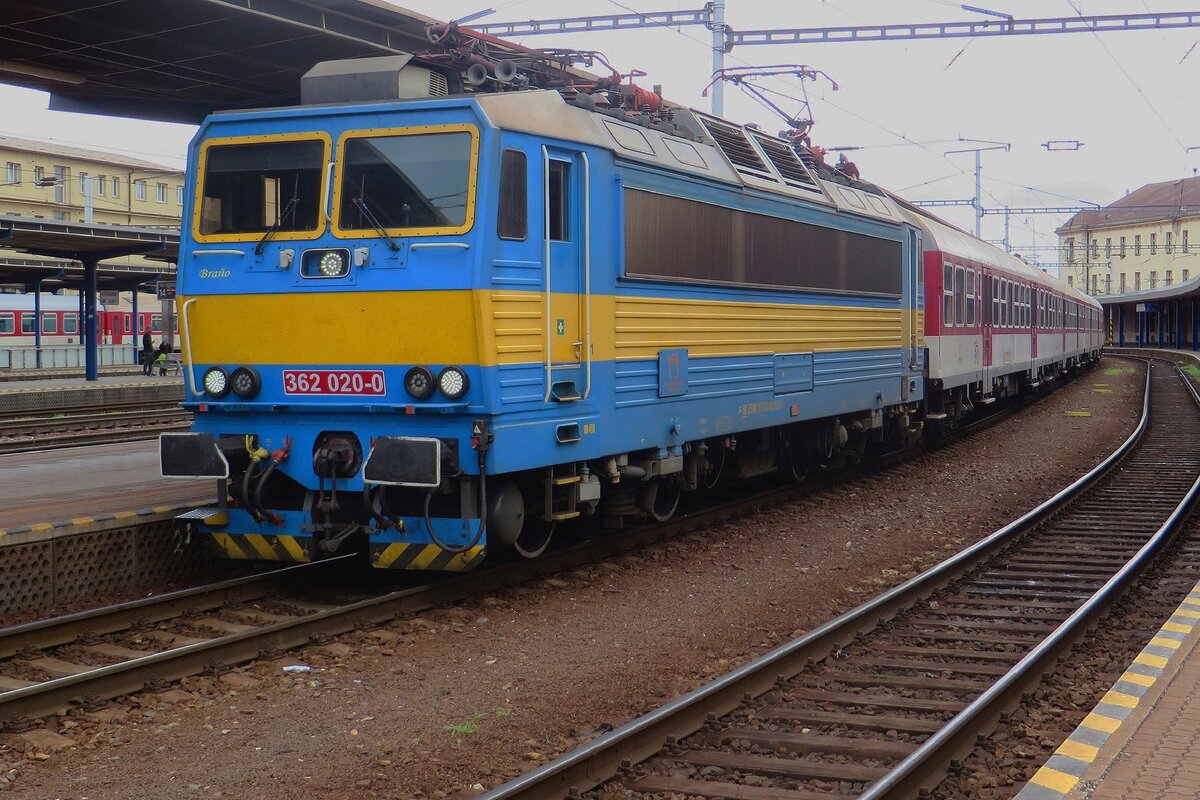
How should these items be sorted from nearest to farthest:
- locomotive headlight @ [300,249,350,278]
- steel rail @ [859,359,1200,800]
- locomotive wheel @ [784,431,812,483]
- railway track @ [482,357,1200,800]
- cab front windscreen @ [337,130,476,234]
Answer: steel rail @ [859,359,1200,800], railway track @ [482,357,1200,800], cab front windscreen @ [337,130,476,234], locomotive headlight @ [300,249,350,278], locomotive wheel @ [784,431,812,483]

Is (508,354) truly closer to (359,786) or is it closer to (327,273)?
(327,273)

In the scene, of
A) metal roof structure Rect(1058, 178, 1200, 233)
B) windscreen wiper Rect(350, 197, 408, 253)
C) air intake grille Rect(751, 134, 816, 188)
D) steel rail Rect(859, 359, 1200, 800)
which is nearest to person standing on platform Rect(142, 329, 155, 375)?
air intake grille Rect(751, 134, 816, 188)

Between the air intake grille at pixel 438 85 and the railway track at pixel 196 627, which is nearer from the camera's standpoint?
the railway track at pixel 196 627

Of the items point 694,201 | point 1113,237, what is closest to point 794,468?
point 694,201

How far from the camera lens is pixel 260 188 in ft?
28.5

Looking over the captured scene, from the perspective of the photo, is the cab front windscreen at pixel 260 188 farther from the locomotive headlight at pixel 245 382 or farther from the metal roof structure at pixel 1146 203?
the metal roof structure at pixel 1146 203

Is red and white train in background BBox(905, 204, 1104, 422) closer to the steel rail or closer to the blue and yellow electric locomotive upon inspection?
the steel rail

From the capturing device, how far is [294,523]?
8.59 metres

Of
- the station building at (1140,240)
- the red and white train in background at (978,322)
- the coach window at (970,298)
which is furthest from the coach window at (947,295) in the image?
the station building at (1140,240)

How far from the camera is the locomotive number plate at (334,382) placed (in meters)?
8.27

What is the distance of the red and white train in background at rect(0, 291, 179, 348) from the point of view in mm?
46281

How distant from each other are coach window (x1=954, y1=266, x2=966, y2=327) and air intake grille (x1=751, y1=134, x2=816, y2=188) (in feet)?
24.1

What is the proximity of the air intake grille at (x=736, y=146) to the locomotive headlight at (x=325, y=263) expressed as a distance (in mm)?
4620

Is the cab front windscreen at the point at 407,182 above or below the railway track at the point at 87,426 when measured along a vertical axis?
above
